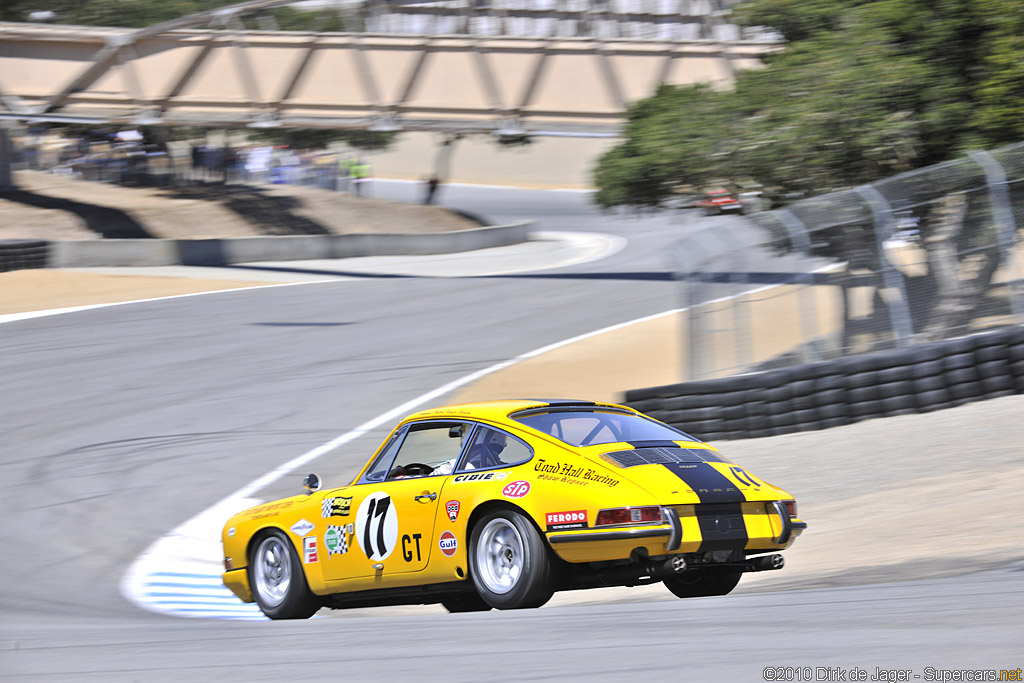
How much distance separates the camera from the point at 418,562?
6.53 meters

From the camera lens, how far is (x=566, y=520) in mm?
5828

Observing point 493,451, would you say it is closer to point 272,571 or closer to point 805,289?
point 272,571

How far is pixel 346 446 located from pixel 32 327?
32.5 feet

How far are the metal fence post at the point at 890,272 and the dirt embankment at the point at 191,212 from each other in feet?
81.9

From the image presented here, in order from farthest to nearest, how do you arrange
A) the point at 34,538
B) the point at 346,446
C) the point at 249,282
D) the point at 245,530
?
the point at 249,282 → the point at 346,446 → the point at 34,538 → the point at 245,530

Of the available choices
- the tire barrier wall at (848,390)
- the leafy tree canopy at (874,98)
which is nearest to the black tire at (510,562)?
the tire barrier wall at (848,390)

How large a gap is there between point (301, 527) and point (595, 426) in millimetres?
2001

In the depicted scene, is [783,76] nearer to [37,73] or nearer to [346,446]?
[346,446]

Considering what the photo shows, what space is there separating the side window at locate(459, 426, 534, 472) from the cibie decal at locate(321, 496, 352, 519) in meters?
0.92

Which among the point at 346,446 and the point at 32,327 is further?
the point at 32,327

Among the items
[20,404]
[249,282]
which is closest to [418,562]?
[20,404]

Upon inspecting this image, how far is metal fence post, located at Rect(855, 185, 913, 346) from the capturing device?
36.0ft

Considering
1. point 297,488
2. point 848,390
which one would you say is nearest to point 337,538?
point 297,488

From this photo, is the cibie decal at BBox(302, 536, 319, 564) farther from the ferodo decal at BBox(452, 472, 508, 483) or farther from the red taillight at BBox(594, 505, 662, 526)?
the red taillight at BBox(594, 505, 662, 526)
